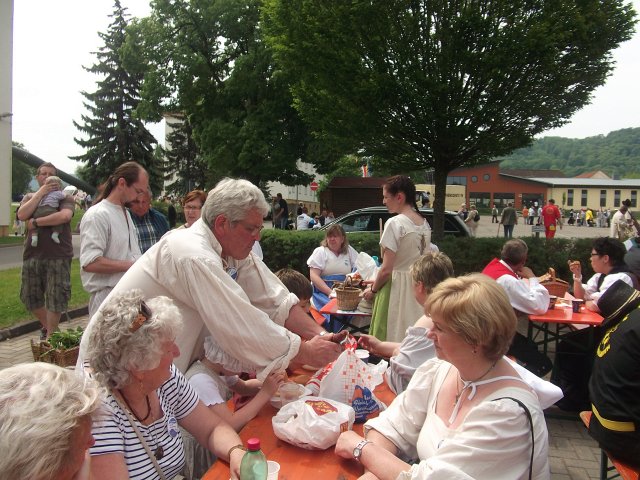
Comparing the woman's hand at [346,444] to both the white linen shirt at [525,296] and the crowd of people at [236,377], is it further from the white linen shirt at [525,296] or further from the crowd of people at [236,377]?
the white linen shirt at [525,296]

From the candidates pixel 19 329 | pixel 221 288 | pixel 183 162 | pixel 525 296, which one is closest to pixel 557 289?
pixel 525 296

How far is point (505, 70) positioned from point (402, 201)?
566cm

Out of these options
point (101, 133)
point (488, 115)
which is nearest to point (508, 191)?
point (101, 133)

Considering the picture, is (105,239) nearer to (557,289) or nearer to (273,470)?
(273,470)

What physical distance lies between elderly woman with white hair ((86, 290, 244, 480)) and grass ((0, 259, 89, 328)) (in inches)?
245

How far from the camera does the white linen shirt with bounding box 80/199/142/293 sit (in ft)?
12.5

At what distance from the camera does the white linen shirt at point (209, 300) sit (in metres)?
2.14

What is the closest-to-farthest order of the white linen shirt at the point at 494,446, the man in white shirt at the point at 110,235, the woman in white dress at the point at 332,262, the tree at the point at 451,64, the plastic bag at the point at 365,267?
the white linen shirt at the point at 494,446
the man in white shirt at the point at 110,235
the plastic bag at the point at 365,267
the woman in white dress at the point at 332,262
the tree at the point at 451,64

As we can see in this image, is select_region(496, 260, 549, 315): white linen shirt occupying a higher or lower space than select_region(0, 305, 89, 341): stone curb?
higher

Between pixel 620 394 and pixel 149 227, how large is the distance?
13.1 feet

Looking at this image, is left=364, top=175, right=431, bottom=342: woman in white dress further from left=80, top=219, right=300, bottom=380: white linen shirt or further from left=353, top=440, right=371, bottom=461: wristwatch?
left=353, top=440, right=371, bottom=461: wristwatch

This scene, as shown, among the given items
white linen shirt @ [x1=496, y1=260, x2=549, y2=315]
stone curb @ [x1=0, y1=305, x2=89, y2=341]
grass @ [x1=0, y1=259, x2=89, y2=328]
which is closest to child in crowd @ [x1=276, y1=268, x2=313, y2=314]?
white linen shirt @ [x1=496, y1=260, x2=549, y2=315]

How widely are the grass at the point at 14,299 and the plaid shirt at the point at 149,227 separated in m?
3.74

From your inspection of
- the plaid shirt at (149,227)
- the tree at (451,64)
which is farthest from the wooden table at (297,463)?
the tree at (451,64)
